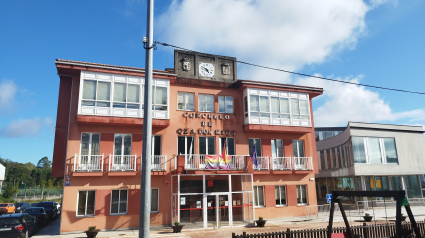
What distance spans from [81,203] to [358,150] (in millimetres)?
25121

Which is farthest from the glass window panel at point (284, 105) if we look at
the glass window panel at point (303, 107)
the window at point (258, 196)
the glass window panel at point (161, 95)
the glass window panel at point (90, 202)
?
the glass window panel at point (90, 202)

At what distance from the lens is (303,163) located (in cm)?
2445

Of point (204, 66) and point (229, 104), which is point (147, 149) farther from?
point (204, 66)

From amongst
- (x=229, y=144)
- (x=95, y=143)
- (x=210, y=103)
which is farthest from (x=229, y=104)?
(x=95, y=143)

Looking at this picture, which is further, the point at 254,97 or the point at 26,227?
the point at 254,97

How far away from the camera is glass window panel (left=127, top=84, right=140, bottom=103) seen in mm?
20594

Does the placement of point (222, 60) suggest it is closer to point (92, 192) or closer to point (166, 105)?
point (166, 105)

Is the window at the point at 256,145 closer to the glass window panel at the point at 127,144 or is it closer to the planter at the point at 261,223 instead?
the planter at the point at 261,223

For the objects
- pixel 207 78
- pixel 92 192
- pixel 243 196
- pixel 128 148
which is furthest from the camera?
pixel 207 78

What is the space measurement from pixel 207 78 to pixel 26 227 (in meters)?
15.5

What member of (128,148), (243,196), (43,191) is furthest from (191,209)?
(43,191)

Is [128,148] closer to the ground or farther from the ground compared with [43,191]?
farther from the ground

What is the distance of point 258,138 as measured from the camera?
2377 centimetres

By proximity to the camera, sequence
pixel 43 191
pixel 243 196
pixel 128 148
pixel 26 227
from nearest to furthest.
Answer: pixel 26 227
pixel 128 148
pixel 243 196
pixel 43 191
